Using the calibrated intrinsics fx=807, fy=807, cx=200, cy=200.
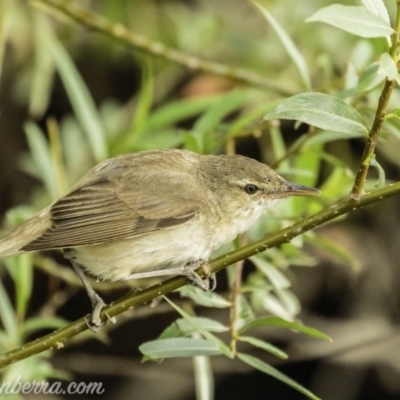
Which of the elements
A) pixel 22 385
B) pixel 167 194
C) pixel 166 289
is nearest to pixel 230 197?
pixel 167 194

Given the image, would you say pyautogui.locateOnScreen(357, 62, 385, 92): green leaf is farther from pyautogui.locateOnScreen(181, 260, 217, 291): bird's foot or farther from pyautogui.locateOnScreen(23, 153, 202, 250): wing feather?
pyautogui.locateOnScreen(23, 153, 202, 250): wing feather

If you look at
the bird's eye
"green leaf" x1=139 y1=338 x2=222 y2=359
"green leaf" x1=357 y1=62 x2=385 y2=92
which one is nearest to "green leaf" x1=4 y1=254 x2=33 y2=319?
the bird's eye

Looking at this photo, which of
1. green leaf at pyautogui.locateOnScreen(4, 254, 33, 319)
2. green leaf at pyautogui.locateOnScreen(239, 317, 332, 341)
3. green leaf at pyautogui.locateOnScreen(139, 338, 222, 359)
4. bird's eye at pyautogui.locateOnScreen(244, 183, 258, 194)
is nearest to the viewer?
green leaf at pyautogui.locateOnScreen(239, 317, 332, 341)

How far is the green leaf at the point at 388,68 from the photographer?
204cm

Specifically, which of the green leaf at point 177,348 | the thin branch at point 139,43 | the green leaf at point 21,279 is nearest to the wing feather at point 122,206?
the green leaf at point 21,279

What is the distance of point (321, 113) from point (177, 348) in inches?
39.9

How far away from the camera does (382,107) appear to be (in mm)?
2168

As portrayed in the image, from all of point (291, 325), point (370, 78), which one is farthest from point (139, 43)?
point (370, 78)

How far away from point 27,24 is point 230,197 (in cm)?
278

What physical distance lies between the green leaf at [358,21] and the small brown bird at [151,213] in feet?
4.10

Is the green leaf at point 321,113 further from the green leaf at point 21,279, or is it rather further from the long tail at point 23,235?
the green leaf at point 21,279

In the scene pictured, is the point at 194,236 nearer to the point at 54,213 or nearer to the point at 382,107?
the point at 54,213

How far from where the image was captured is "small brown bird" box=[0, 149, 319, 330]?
340 centimetres

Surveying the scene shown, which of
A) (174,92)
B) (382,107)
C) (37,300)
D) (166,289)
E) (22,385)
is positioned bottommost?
(37,300)
